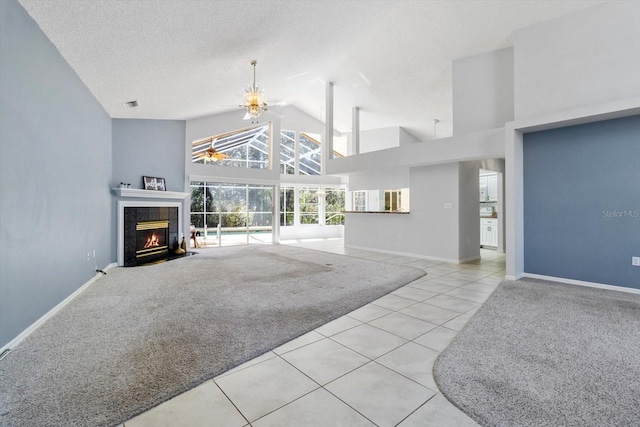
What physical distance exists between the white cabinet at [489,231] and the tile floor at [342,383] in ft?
20.6

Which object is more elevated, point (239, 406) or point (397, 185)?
point (397, 185)

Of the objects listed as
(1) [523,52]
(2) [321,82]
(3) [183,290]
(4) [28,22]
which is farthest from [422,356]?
(2) [321,82]

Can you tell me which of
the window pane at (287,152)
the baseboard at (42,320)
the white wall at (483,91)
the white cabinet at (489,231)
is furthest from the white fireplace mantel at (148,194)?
the white cabinet at (489,231)

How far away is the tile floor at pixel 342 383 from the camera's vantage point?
5.30 ft

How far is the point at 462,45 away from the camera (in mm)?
5672

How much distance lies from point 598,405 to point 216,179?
8.67 meters

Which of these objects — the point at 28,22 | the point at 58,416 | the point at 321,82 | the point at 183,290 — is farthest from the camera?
the point at 321,82

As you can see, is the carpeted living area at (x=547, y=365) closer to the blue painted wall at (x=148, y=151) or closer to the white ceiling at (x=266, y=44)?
the white ceiling at (x=266, y=44)

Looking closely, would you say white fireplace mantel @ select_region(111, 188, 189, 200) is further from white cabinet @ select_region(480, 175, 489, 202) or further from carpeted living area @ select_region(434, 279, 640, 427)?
white cabinet @ select_region(480, 175, 489, 202)

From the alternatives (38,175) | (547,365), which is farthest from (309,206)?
(547,365)

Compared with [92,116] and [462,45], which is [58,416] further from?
[462,45]

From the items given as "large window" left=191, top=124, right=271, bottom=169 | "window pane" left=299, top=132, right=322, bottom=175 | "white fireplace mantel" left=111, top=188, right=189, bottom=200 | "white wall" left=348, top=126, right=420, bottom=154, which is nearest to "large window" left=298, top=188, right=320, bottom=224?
"window pane" left=299, top=132, right=322, bottom=175

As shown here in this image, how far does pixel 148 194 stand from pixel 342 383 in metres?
6.37

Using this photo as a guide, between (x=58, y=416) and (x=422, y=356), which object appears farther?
(x=422, y=356)
